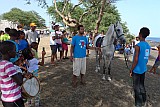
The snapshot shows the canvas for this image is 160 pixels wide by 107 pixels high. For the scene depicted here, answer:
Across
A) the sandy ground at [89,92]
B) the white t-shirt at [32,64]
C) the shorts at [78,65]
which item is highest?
the white t-shirt at [32,64]

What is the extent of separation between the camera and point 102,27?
30938 millimetres

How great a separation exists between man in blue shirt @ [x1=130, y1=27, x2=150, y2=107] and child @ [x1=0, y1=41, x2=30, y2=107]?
2.96 m

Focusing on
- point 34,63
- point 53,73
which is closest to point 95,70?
point 53,73

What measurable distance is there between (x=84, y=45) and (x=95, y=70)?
9.05ft

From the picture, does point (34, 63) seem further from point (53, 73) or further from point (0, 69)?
point (53, 73)

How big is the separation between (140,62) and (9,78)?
3.20m

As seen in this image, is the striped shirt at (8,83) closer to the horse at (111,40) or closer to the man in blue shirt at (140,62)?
the man in blue shirt at (140,62)

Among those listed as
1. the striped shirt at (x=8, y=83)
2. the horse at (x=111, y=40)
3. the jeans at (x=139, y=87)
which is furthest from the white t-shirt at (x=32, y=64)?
the horse at (x=111, y=40)

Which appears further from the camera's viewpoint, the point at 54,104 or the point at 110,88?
the point at 110,88

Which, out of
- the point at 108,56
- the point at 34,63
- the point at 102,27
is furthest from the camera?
the point at 102,27

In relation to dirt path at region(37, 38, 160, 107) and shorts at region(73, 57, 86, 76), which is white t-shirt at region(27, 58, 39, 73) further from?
shorts at region(73, 57, 86, 76)

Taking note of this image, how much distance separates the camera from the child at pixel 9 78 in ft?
9.35

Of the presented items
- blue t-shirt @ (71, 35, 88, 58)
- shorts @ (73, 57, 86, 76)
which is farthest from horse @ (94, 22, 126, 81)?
blue t-shirt @ (71, 35, 88, 58)

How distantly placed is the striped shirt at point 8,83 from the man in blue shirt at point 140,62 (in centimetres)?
297
